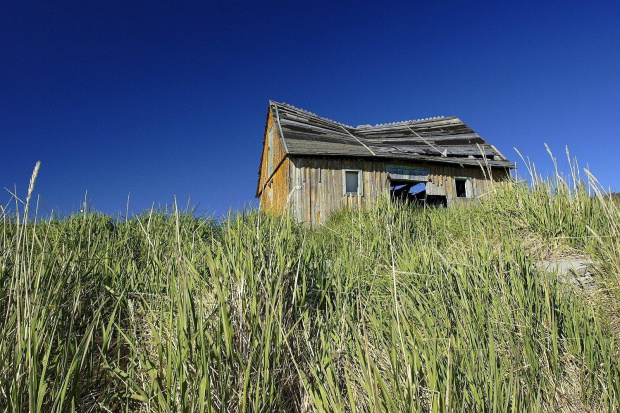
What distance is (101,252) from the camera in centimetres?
283

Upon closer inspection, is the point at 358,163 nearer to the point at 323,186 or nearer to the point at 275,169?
the point at 323,186

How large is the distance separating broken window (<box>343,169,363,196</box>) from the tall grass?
1108 centimetres

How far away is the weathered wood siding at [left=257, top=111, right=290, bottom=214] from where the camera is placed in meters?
13.8

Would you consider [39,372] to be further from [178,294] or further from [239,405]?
[239,405]

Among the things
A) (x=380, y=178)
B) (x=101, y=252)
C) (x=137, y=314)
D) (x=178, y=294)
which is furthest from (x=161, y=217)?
(x=380, y=178)

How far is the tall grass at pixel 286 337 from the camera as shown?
1.47m

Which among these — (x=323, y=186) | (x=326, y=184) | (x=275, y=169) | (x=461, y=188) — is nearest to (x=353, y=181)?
(x=326, y=184)

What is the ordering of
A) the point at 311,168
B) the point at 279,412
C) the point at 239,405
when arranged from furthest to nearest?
the point at 311,168, the point at 279,412, the point at 239,405

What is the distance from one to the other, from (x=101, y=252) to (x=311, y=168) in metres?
11.1

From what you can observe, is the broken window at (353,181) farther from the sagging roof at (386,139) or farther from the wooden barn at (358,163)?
the sagging roof at (386,139)

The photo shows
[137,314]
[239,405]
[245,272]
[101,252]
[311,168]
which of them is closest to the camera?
[239,405]

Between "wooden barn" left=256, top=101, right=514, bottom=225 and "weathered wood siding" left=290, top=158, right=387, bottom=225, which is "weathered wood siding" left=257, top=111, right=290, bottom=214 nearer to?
"wooden barn" left=256, top=101, right=514, bottom=225

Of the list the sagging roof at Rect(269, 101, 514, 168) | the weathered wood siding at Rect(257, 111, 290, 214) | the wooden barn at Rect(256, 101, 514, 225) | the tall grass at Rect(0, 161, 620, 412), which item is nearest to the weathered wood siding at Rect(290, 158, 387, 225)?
the wooden barn at Rect(256, 101, 514, 225)

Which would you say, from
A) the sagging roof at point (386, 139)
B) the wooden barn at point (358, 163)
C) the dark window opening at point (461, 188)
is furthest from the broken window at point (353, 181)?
the dark window opening at point (461, 188)
